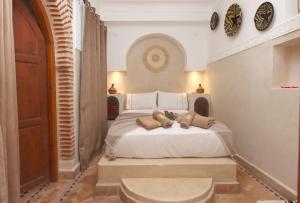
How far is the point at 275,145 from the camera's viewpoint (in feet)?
9.09

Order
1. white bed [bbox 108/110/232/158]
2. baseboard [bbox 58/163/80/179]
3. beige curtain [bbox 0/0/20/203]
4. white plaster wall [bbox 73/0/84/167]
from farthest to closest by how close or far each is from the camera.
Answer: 1. white plaster wall [bbox 73/0/84/167]
2. baseboard [bbox 58/163/80/179]
3. white bed [bbox 108/110/232/158]
4. beige curtain [bbox 0/0/20/203]

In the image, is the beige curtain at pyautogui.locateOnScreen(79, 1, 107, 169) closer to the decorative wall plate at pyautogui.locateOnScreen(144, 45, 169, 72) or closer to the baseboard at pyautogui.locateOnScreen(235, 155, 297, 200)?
the decorative wall plate at pyautogui.locateOnScreen(144, 45, 169, 72)

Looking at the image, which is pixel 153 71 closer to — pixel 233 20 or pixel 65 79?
pixel 233 20

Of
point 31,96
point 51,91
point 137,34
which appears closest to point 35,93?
point 31,96

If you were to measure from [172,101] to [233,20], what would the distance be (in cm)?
196

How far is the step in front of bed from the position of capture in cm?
222

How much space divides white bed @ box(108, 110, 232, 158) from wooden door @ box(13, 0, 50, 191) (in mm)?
922

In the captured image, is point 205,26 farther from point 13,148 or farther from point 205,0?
point 13,148

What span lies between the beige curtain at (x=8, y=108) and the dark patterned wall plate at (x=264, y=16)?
2759mm

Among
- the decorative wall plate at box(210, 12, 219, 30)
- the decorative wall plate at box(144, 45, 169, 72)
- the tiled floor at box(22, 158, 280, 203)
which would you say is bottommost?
the tiled floor at box(22, 158, 280, 203)

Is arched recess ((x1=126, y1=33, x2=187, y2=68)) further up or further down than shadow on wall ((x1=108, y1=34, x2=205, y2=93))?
further up

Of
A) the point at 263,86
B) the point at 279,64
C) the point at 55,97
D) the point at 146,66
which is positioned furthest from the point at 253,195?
the point at 146,66

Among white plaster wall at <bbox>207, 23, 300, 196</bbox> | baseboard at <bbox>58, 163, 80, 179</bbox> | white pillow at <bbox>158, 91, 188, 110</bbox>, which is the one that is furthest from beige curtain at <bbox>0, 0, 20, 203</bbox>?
white pillow at <bbox>158, 91, 188, 110</bbox>

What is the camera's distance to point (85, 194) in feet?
8.72
